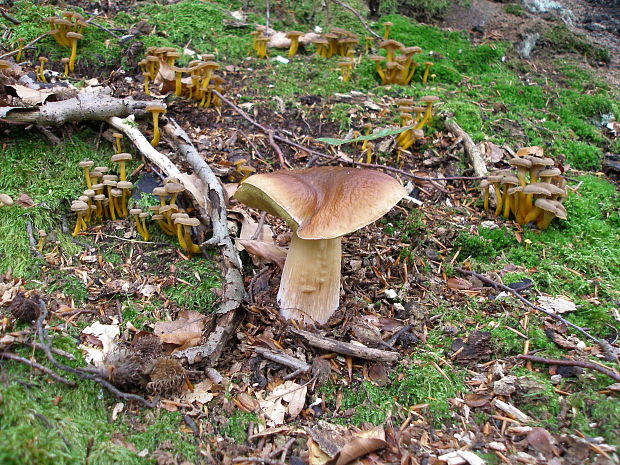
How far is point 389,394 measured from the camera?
3.00m

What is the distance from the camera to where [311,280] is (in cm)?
334

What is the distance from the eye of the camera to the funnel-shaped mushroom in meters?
2.83

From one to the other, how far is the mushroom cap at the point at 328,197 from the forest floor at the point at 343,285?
3.12 feet

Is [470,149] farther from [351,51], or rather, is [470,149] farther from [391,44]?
[351,51]

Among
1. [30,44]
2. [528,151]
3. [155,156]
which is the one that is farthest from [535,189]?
[30,44]

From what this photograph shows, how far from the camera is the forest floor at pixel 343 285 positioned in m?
2.56

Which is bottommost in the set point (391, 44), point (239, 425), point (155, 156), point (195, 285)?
point (239, 425)

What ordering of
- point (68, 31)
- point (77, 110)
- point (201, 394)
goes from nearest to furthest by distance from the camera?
1. point (201, 394)
2. point (77, 110)
3. point (68, 31)

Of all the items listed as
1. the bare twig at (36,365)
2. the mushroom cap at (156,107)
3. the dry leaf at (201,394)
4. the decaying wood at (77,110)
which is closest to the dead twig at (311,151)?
the mushroom cap at (156,107)

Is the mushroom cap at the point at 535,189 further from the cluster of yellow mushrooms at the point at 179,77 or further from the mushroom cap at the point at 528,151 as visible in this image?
the cluster of yellow mushrooms at the point at 179,77

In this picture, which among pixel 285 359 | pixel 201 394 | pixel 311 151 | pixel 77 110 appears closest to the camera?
pixel 201 394

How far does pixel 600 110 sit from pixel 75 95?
681 centimetres

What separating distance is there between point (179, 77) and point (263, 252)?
8.84 ft

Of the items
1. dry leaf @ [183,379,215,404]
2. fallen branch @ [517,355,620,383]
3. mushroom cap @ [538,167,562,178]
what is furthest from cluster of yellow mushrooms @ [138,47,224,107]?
fallen branch @ [517,355,620,383]
